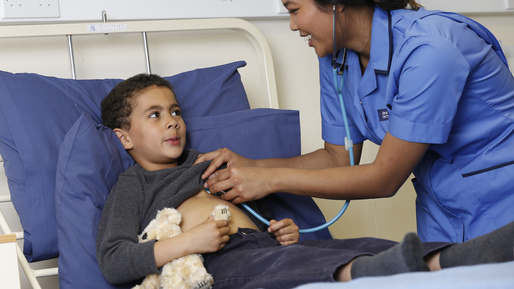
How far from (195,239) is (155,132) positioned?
0.41m

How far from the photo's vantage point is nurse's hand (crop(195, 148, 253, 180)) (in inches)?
64.5

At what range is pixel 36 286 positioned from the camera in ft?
5.02

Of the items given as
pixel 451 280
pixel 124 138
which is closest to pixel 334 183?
pixel 124 138

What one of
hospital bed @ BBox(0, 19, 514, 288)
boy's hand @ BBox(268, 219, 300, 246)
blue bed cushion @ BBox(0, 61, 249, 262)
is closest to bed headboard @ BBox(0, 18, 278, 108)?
hospital bed @ BBox(0, 19, 514, 288)

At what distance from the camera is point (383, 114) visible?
161 cm

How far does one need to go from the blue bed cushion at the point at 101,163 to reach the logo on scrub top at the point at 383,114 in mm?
337

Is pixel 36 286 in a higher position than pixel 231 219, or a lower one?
lower

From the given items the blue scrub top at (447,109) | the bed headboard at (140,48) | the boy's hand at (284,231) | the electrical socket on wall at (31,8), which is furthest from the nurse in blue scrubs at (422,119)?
the electrical socket on wall at (31,8)

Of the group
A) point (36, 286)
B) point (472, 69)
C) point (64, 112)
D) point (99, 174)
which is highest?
point (472, 69)

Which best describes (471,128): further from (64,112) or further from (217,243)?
(64,112)

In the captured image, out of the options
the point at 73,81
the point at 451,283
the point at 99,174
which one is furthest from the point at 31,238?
the point at 451,283

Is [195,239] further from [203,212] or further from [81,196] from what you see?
[81,196]

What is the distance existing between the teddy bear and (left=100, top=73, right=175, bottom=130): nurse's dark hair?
35 cm

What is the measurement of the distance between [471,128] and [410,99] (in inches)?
8.5
